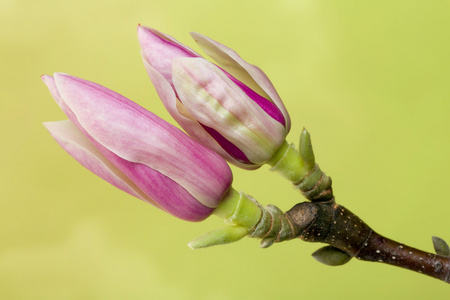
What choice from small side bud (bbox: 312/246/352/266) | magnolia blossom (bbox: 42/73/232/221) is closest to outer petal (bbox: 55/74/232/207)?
magnolia blossom (bbox: 42/73/232/221)

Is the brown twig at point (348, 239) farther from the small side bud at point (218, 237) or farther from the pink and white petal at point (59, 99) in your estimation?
the pink and white petal at point (59, 99)

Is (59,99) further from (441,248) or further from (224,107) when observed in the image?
(441,248)

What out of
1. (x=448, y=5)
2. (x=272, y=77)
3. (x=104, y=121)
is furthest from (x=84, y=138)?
(x=448, y=5)

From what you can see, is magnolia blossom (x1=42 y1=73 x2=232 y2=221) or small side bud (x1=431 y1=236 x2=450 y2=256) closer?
magnolia blossom (x1=42 y1=73 x2=232 y2=221)

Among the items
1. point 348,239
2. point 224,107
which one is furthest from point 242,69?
point 348,239

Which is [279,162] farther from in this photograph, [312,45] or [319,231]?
[312,45]

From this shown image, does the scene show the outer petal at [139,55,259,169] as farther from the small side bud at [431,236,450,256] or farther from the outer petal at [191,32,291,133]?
the small side bud at [431,236,450,256]
